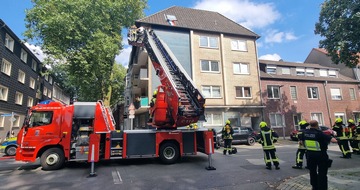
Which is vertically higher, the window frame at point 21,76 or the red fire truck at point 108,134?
the window frame at point 21,76

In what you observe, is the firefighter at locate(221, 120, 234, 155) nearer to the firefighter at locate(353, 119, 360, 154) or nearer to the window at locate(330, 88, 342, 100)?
the firefighter at locate(353, 119, 360, 154)

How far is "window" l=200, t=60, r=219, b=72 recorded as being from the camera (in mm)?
23019

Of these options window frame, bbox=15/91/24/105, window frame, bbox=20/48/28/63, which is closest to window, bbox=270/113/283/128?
window frame, bbox=15/91/24/105

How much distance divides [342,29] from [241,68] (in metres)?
12.4

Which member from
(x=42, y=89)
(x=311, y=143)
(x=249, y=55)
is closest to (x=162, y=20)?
(x=249, y=55)

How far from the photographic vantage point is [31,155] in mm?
8117

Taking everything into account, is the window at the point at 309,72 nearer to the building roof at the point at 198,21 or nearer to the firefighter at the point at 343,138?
the building roof at the point at 198,21

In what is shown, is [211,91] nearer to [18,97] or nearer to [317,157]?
[317,157]

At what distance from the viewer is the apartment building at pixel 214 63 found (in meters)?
22.3

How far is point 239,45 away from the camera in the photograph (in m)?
25.0

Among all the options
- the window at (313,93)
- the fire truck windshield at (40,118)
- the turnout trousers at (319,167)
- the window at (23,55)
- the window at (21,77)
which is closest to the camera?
the turnout trousers at (319,167)

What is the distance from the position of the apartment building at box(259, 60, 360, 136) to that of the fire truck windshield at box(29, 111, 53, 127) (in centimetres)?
2063

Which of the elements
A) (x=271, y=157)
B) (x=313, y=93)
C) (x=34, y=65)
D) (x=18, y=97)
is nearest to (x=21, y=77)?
(x=18, y=97)

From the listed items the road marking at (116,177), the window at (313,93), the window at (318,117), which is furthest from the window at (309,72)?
the road marking at (116,177)
